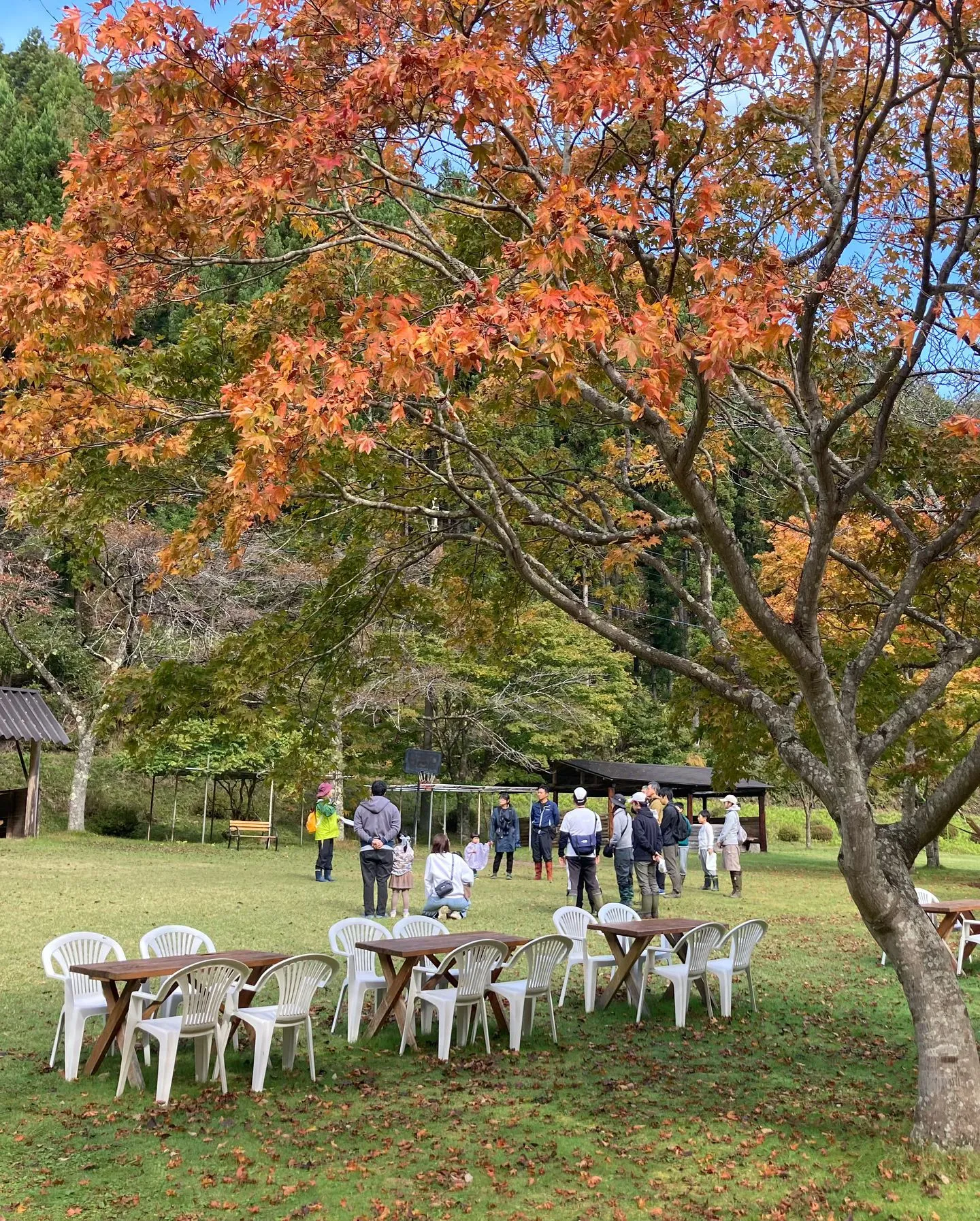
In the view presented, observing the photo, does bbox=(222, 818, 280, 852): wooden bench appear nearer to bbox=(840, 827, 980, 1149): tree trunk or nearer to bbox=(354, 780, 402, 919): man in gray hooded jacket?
bbox=(354, 780, 402, 919): man in gray hooded jacket

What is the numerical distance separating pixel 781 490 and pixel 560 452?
2.39m

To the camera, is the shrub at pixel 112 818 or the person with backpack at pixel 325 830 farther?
the shrub at pixel 112 818

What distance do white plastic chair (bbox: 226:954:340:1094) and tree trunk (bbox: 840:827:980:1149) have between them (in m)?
3.39

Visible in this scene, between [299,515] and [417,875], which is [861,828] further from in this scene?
[417,875]

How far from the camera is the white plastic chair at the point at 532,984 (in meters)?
7.75

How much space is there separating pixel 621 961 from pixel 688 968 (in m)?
0.57

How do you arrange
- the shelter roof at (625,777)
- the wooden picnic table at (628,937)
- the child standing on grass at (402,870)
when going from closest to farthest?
the wooden picnic table at (628,937) → the child standing on grass at (402,870) → the shelter roof at (625,777)

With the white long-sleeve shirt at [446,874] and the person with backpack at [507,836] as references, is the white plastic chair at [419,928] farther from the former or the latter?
the person with backpack at [507,836]

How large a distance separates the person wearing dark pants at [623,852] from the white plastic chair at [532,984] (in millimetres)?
7178

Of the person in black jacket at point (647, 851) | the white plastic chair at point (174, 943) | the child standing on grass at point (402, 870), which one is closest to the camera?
the white plastic chair at point (174, 943)

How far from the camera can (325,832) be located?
17.9m

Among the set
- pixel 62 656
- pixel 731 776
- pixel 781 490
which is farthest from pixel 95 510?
pixel 62 656

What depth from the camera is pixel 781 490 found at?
10.5 metres

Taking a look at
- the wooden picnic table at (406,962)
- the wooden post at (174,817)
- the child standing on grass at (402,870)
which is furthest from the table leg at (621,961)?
the wooden post at (174,817)
